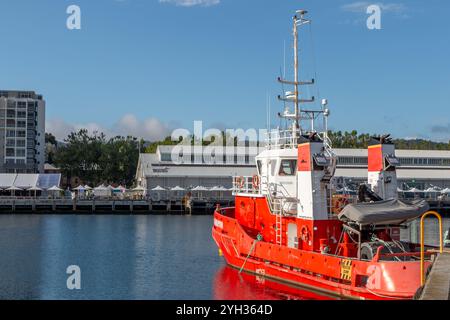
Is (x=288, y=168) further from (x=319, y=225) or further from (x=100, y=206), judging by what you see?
(x=100, y=206)

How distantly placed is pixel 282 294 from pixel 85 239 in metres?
22.8

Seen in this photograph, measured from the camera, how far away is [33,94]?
361 ft

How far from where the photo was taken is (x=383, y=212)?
19.9 meters

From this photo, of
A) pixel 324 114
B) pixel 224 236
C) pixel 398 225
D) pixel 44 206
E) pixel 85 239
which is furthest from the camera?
pixel 44 206

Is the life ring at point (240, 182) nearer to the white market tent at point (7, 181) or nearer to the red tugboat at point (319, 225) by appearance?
the red tugboat at point (319, 225)

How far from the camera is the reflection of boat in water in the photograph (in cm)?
2178

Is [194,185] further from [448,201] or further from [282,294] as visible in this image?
[282,294]

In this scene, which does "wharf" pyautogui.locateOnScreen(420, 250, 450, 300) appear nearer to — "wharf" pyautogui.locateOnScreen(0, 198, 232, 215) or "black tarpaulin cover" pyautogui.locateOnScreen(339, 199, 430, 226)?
"black tarpaulin cover" pyautogui.locateOnScreen(339, 199, 430, 226)

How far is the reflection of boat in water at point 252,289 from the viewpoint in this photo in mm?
21784

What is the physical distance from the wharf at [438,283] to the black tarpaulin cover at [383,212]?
15.0ft

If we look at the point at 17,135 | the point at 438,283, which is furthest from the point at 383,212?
the point at 17,135

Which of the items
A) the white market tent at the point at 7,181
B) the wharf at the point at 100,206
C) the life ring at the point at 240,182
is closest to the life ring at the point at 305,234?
the life ring at the point at 240,182

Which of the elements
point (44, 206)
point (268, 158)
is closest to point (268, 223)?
point (268, 158)
